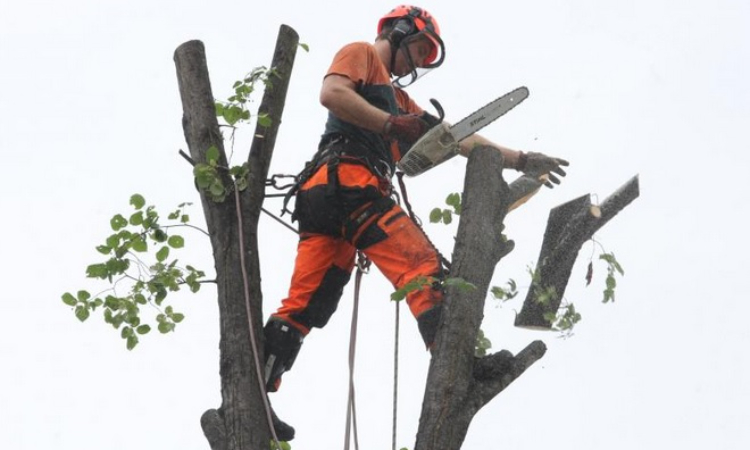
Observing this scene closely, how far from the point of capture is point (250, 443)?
388 cm

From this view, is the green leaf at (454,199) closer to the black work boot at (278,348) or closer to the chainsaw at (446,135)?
the chainsaw at (446,135)

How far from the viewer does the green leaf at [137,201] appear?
4.22m

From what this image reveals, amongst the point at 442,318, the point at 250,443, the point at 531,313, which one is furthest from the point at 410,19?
A: the point at 250,443

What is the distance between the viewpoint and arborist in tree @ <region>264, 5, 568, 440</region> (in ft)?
14.1

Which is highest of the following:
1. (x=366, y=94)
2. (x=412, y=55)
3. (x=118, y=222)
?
(x=412, y=55)

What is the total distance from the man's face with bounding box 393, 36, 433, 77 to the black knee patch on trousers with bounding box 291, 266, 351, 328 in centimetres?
101

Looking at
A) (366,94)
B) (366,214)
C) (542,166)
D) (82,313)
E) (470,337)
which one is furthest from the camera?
(542,166)

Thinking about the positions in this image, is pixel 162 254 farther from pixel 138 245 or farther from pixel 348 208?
pixel 348 208

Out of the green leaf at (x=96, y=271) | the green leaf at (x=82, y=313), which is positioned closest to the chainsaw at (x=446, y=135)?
the green leaf at (x=96, y=271)

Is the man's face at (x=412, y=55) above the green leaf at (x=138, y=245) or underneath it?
above

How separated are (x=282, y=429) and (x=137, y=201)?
979 mm

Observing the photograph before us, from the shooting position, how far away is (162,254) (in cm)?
424

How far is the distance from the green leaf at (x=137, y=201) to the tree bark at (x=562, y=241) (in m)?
1.52

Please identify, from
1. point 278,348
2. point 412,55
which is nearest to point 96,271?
point 278,348
